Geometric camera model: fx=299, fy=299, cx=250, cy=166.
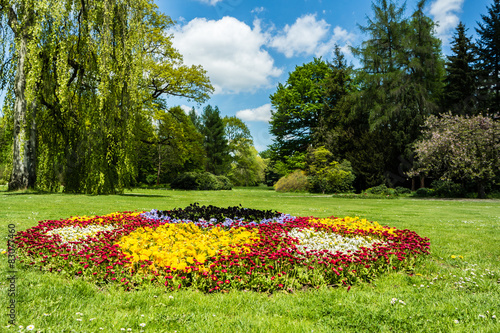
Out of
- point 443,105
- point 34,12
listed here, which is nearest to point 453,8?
point 443,105

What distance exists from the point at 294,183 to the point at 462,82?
50.3 ft

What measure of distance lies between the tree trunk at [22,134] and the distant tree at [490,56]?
2966 centimetres

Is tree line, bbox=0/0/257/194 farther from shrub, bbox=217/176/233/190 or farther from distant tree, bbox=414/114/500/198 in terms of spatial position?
distant tree, bbox=414/114/500/198

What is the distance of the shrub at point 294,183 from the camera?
85.3 feet

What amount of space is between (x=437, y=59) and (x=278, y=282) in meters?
28.8

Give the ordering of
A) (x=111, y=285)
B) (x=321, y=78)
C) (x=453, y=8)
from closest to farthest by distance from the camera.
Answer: (x=111, y=285) → (x=453, y=8) → (x=321, y=78)

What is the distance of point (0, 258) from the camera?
3719mm

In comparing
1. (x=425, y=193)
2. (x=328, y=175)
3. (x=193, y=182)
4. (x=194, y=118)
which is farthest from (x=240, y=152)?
(x=425, y=193)

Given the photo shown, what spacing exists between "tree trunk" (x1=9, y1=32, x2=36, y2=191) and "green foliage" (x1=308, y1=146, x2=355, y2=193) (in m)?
18.2

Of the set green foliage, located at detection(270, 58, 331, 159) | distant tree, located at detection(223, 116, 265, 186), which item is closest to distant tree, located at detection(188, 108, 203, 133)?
distant tree, located at detection(223, 116, 265, 186)

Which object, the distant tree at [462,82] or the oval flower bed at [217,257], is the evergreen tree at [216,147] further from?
the oval flower bed at [217,257]

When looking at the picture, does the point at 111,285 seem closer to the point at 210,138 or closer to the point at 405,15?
the point at 405,15

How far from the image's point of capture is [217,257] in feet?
11.6

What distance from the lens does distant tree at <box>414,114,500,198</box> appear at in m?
18.5
